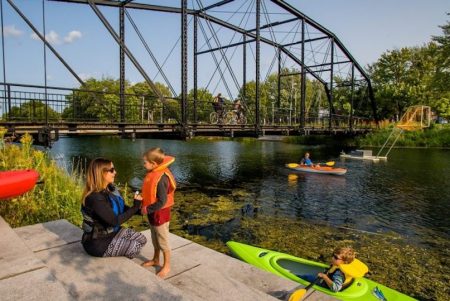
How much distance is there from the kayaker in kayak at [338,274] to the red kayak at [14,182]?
465cm

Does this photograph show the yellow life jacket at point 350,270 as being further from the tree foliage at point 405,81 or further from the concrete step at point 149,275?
the tree foliage at point 405,81

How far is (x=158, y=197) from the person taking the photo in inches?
157

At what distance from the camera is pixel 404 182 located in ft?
60.7

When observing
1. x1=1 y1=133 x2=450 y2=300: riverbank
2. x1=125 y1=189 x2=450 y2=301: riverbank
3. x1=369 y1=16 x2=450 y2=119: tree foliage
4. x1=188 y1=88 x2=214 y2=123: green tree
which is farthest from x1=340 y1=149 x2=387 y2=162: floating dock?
x1=369 y1=16 x2=450 y2=119: tree foliage

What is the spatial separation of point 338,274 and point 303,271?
2.94 feet

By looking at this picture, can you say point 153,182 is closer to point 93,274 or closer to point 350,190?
point 93,274

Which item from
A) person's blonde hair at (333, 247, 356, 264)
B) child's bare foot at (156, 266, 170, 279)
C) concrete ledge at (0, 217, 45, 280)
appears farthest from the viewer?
person's blonde hair at (333, 247, 356, 264)

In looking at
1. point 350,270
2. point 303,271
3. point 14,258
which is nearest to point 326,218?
point 303,271

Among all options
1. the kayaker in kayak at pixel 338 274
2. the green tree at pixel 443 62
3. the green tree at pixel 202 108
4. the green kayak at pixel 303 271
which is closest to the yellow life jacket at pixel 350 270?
the kayaker in kayak at pixel 338 274

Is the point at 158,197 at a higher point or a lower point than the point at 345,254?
higher

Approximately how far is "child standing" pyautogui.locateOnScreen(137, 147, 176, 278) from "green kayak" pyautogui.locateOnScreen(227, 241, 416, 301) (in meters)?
2.20

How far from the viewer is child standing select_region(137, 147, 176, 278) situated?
3.98 metres

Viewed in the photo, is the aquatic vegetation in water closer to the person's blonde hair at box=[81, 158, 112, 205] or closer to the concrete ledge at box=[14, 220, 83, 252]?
the concrete ledge at box=[14, 220, 83, 252]

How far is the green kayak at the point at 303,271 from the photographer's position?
511 centimetres
